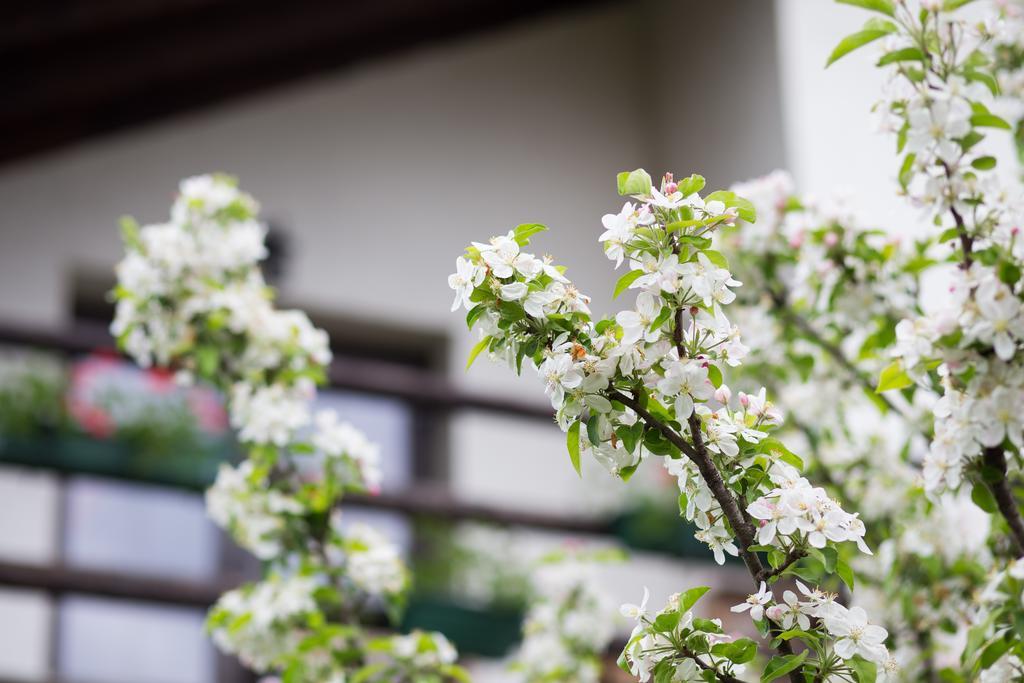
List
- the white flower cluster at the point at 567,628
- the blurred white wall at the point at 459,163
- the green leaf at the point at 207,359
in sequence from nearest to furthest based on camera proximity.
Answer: the green leaf at the point at 207,359
the white flower cluster at the point at 567,628
the blurred white wall at the point at 459,163

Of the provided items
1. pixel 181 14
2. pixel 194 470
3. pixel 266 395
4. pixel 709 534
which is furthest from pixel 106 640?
pixel 709 534

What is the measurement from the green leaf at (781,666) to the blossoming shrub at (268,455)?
814mm

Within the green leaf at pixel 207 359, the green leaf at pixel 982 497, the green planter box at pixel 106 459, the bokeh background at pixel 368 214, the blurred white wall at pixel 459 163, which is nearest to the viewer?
the green leaf at pixel 982 497

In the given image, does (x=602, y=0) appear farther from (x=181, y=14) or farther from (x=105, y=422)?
(x=105, y=422)

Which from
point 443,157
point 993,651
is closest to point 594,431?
point 993,651

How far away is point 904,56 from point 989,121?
115 mm

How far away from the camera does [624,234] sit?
1.40 m

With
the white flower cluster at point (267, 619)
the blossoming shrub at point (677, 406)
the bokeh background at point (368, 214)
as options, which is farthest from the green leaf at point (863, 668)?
the bokeh background at point (368, 214)

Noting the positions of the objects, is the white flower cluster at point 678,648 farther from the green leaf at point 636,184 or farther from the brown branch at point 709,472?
the green leaf at point 636,184

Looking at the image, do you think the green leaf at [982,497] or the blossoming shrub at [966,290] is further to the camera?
the green leaf at [982,497]

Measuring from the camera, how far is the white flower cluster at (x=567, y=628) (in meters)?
2.60

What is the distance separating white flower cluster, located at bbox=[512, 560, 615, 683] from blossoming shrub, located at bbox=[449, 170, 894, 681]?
1.19 m

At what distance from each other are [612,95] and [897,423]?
2245 mm

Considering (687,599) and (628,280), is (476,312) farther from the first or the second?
(687,599)
